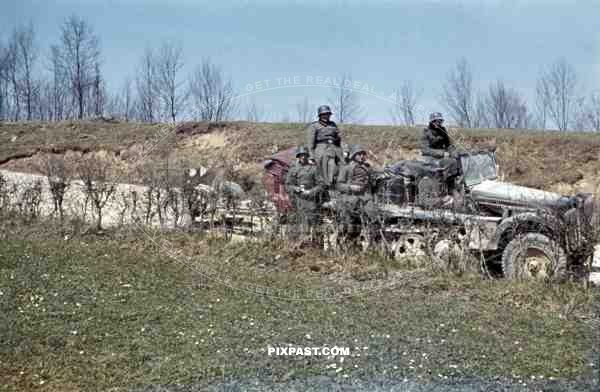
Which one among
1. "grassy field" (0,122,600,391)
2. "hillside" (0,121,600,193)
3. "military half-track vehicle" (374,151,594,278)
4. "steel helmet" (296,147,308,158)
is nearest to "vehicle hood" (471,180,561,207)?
"military half-track vehicle" (374,151,594,278)

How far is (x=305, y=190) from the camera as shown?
31.6 feet

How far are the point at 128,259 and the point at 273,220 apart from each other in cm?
219

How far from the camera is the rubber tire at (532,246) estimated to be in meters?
7.36

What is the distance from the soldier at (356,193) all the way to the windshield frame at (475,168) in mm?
1357

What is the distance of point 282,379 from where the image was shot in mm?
4816

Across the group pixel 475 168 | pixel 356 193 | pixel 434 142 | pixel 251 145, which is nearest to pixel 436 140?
pixel 434 142

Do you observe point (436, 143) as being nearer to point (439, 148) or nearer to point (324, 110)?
point (439, 148)

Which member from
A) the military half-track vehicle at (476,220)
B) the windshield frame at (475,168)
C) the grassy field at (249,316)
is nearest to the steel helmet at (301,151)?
the military half-track vehicle at (476,220)

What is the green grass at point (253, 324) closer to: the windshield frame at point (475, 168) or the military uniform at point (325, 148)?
the military uniform at point (325, 148)

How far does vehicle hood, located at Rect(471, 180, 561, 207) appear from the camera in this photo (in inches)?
328

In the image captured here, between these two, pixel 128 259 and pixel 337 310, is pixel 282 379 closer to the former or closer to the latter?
pixel 337 310

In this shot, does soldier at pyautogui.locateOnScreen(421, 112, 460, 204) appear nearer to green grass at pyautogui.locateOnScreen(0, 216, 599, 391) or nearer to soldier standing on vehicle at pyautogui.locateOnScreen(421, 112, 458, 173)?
soldier standing on vehicle at pyautogui.locateOnScreen(421, 112, 458, 173)

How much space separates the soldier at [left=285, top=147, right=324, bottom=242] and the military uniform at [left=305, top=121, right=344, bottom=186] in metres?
0.19

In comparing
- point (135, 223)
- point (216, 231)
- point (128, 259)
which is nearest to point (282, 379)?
point (128, 259)
